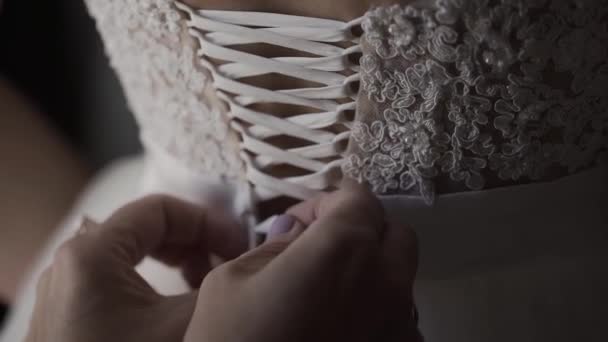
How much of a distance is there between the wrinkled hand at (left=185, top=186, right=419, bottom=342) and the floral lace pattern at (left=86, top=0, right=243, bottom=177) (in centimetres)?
17

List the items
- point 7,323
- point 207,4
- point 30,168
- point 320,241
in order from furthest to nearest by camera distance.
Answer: point 30,168, point 7,323, point 207,4, point 320,241

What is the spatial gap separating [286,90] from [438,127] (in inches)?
5.5

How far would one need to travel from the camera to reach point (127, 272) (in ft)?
1.78

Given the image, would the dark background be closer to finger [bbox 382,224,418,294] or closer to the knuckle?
the knuckle

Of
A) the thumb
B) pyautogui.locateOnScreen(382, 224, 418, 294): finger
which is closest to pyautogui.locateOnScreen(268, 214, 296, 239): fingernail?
the thumb

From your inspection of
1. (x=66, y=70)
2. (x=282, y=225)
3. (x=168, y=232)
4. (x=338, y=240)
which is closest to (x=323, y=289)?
(x=338, y=240)

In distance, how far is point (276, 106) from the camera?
59 cm

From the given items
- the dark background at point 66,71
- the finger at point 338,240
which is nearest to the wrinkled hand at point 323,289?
the finger at point 338,240

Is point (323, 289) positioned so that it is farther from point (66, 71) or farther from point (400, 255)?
point (66, 71)

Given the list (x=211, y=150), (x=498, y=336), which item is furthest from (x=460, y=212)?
(x=211, y=150)

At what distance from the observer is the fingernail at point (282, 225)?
56cm

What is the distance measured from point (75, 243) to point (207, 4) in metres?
0.24

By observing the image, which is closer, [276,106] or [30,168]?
[276,106]

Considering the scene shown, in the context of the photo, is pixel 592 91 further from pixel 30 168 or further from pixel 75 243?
pixel 30 168
